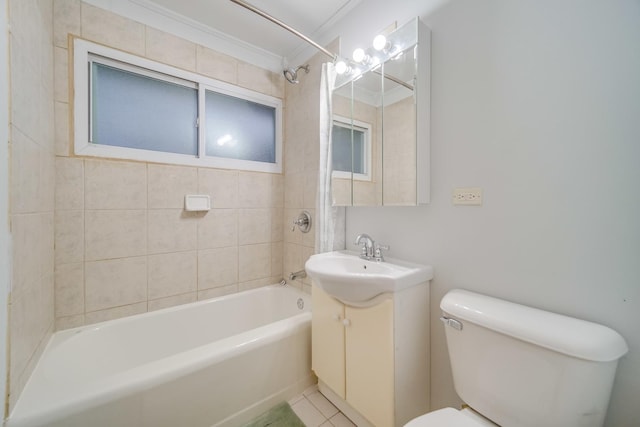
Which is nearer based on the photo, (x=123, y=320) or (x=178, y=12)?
(x=123, y=320)

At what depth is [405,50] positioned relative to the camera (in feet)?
4.00

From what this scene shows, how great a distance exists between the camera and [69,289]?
1374mm

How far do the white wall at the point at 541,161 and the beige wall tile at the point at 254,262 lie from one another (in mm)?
1377

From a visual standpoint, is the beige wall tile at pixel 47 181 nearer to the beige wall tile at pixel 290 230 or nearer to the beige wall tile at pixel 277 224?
the beige wall tile at pixel 277 224

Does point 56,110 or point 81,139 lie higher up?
point 56,110

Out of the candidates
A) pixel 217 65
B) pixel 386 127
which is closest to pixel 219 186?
pixel 217 65

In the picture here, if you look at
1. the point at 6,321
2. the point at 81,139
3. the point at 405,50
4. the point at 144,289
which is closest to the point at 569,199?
the point at 405,50

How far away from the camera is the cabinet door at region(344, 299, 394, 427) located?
1.03 m

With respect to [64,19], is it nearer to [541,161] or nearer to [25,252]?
[25,252]

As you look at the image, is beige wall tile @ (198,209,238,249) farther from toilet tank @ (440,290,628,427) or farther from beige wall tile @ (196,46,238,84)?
toilet tank @ (440,290,628,427)

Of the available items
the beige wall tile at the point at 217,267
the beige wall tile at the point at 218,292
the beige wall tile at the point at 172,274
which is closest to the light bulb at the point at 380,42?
the beige wall tile at the point at 217,267

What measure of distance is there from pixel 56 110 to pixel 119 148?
0.31 meters

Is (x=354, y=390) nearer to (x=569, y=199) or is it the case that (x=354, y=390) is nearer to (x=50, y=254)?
(x=569, y=199)

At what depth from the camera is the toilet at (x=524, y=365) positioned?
663 millimetres
